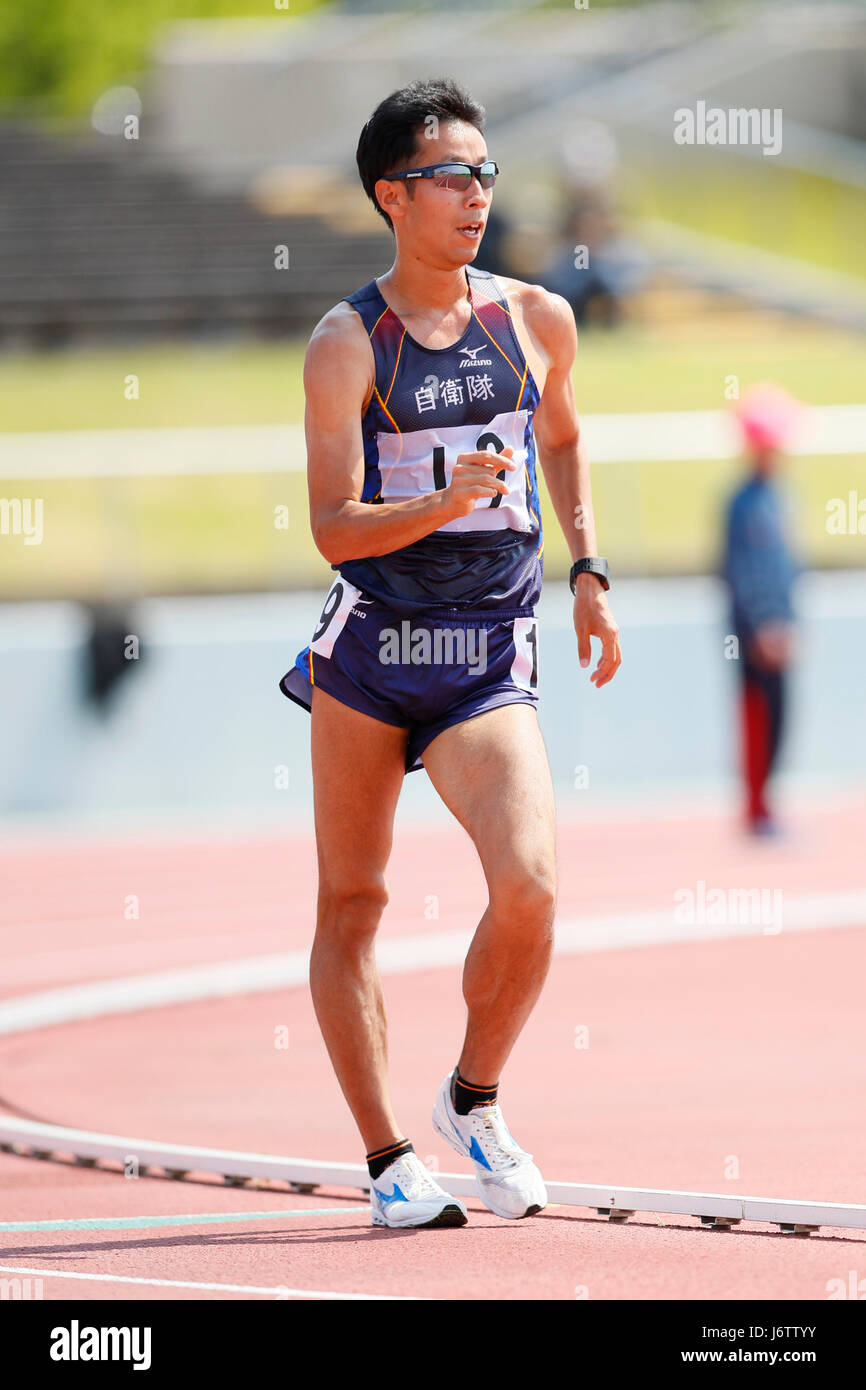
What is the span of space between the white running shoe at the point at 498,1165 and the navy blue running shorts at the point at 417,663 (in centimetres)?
85

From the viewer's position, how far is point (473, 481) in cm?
450

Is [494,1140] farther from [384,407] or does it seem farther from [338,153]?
[338,153]

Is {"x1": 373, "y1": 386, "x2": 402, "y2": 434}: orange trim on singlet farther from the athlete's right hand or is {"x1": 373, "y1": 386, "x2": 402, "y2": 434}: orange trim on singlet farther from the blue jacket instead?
the blue jacket

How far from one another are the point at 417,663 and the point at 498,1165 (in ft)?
3.77

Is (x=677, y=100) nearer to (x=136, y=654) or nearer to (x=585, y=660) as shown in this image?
(x=136, y=654)

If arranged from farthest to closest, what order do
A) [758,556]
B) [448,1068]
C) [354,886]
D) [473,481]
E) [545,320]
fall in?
[758,556], [448,1068], [545,320], [354,886], [473,481]

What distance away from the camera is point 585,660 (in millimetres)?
5152

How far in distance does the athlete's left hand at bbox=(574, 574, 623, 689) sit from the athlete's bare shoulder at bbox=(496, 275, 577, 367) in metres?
0.52

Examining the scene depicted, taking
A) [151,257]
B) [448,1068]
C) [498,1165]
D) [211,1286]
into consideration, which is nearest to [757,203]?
[151,257]

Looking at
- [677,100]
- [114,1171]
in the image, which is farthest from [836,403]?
[114,1171]

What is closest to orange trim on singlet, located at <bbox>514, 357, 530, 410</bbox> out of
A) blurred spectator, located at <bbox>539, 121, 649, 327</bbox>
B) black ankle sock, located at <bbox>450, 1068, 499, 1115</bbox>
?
black ankle sock, located at <bbox>450, 1068, 499, 1115</bbox>

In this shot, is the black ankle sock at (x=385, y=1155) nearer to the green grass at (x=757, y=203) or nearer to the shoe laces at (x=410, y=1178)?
the shoe laces at (x=410, y=1178)

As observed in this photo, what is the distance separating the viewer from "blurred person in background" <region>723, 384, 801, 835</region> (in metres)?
12.0

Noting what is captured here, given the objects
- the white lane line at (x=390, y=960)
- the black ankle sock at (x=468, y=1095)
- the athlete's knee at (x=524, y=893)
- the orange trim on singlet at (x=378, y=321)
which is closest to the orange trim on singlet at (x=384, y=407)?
the orange trim on singlet at (x=378, y=321)
